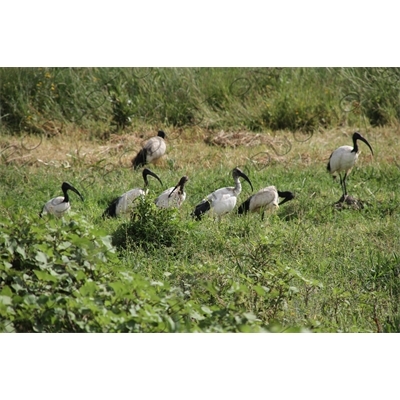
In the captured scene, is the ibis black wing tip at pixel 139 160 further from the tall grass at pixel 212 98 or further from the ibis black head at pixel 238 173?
the ibis black head at pixel 238 173

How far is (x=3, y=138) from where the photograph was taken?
7023mm

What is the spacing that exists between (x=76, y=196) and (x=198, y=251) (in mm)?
1176

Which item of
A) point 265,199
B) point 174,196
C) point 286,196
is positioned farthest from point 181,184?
point 286,196

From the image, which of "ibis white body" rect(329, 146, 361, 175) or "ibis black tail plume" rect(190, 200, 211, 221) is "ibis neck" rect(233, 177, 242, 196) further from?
"ibis white body" rect(329, 146, 361, 175)

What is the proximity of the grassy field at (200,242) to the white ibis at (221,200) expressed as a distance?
106 mm

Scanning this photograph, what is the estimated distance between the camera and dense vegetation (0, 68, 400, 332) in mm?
5219

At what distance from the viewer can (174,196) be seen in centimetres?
726

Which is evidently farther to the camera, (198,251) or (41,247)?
(198,251)

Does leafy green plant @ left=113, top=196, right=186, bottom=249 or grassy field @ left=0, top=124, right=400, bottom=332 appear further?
leafy green plant @ left=113, top=196, right=186, bottom=249

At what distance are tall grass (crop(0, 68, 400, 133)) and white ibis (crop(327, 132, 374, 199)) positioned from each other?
256mm

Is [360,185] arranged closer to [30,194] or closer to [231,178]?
[231,178]

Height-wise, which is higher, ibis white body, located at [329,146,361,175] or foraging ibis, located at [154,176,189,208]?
ibis white body, located at [329,146,361,175]

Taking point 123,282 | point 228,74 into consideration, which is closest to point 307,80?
point 228,74

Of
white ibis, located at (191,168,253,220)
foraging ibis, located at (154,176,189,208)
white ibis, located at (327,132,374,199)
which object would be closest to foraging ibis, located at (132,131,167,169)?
foraging ibis, located at (154,176,189,208)
